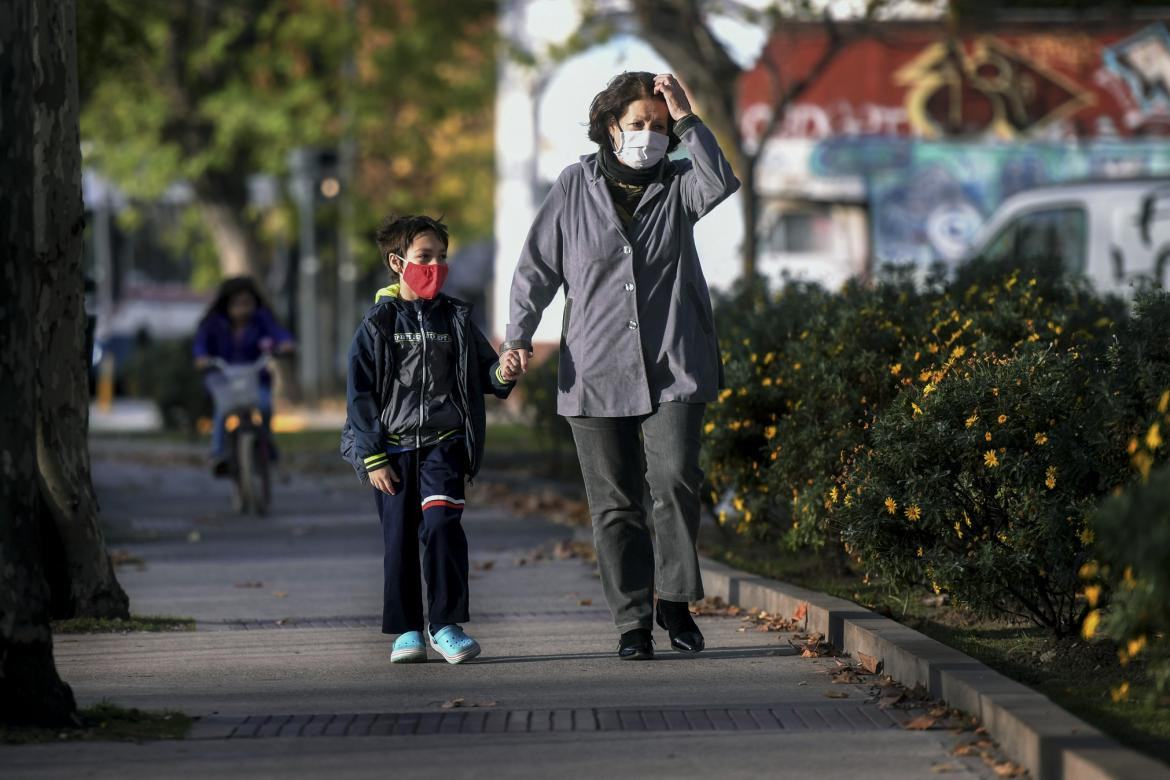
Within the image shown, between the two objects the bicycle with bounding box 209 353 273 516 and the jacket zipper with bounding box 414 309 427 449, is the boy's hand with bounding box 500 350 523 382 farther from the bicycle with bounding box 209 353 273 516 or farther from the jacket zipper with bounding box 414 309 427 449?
the bicycle with bounding box 209 353 273 516

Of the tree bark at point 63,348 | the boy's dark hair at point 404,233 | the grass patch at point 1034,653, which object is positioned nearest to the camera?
the grass patch at point 1034,653

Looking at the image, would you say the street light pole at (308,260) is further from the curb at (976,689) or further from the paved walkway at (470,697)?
the curb at (976,689)

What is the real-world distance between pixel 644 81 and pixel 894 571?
73.0 inches

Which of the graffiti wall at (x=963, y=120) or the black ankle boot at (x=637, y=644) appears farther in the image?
the graffiti wall at (x=963, y=120)

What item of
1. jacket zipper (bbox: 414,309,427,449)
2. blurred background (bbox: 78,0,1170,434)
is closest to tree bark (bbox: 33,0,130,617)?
jacket zipper (bbox: 414,309,427,449)

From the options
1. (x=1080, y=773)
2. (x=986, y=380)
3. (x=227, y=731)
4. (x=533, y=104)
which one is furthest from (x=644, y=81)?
(x=533, y=104)

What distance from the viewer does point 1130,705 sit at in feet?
19.9

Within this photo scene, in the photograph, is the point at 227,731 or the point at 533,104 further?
the point at 533,104

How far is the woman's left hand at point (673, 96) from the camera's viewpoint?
718 cm

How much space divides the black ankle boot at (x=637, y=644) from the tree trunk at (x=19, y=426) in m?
2.03

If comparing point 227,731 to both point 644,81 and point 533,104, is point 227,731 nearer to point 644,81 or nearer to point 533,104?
point 644,81

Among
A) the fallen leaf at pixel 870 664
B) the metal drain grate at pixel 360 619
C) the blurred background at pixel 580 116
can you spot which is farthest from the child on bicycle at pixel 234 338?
the blurred background at pixel 580 116

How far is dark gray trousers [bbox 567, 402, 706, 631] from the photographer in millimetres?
7219

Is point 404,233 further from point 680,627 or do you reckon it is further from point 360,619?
point 360,619
